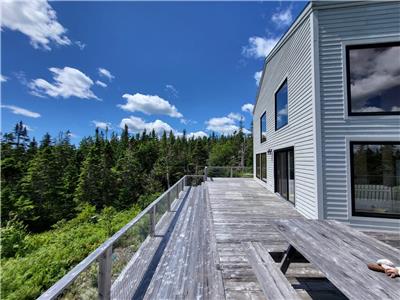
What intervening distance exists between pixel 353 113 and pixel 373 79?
2.93 ft

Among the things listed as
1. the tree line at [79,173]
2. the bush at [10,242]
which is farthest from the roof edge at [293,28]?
the tree line at [79,173]

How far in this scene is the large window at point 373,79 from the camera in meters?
4.48

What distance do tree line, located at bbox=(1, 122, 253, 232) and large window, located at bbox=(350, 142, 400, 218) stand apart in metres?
24.6

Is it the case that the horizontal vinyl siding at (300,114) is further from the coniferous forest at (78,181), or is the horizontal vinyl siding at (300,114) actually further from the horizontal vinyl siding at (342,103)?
the coniferous forest at (78,181)

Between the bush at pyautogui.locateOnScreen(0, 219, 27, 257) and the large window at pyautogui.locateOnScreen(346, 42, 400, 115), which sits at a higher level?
the large window at pyautogui.locateOnScreen(346, 42, 400, 115)

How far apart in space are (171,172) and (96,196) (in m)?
12.2

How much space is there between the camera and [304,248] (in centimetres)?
198

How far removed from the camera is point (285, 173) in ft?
23.6

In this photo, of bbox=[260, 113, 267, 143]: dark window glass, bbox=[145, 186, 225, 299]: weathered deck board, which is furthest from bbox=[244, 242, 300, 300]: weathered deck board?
bbox=[260, 113, 267, 143]: dark window glass

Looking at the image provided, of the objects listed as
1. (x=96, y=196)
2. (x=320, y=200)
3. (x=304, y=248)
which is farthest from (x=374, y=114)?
(x=96, y=196)

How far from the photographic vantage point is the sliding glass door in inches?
258

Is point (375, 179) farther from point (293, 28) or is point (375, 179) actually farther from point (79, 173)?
point (79, 173)

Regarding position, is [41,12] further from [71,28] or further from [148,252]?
[148,252]

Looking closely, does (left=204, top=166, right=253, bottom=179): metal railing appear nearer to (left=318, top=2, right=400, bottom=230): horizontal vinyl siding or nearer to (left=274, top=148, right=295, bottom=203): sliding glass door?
(left=274, top=148, right=295, bottom=203): sliding glass door
